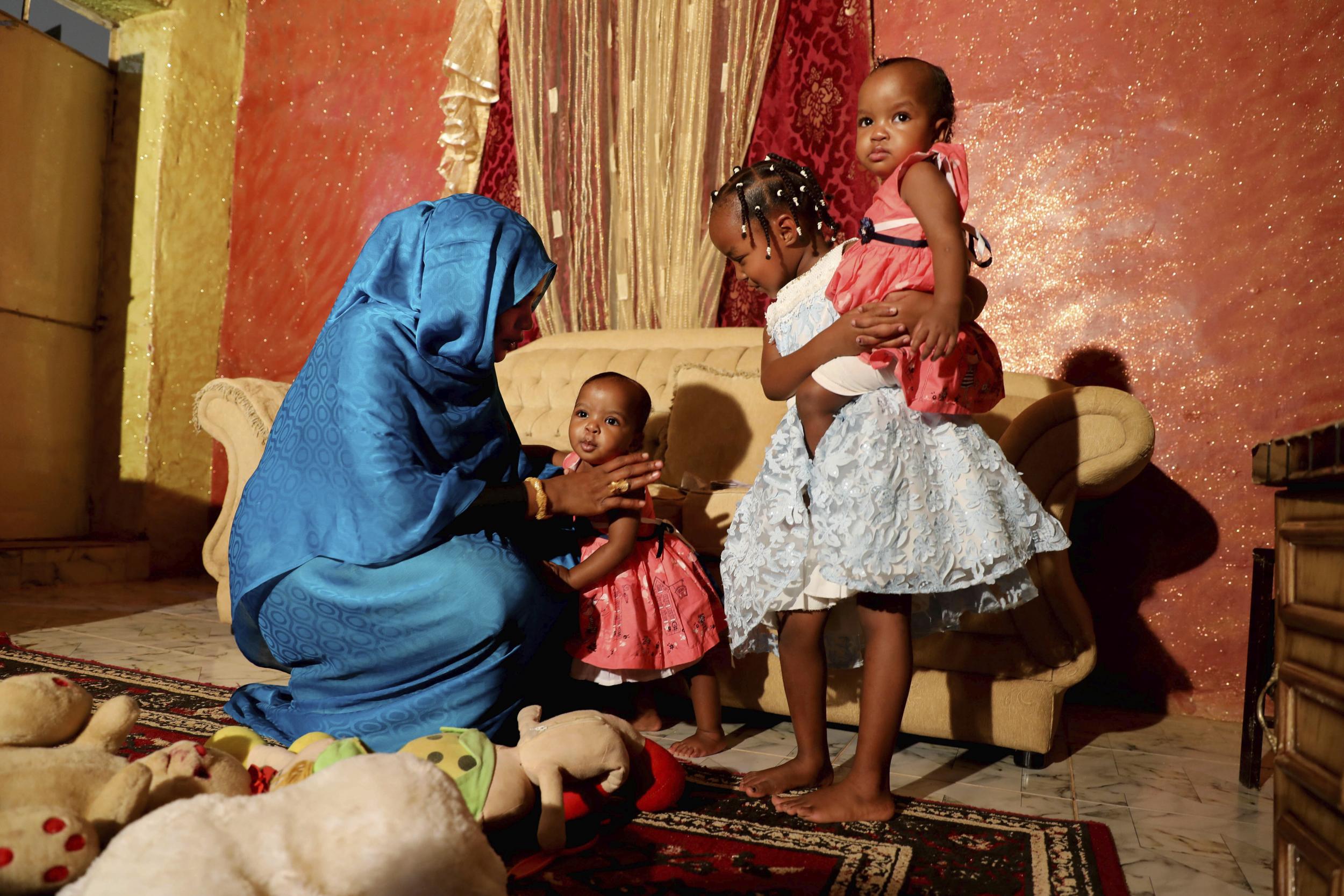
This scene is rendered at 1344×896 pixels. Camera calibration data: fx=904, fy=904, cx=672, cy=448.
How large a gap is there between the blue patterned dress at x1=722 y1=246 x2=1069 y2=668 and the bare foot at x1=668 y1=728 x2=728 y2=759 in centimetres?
34

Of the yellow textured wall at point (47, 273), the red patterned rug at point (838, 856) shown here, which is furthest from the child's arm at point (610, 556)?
the yellow textured wall at point (47, 273)

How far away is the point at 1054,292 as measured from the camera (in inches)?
130

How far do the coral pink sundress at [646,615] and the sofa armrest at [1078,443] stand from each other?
2.75ft

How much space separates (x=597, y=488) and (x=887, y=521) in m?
0.70

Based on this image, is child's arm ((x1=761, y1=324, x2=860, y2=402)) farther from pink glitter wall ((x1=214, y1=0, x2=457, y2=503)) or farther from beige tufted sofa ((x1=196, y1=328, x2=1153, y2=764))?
pink glitter wall ((x1=214, y1=0, x2=457, y2=503))

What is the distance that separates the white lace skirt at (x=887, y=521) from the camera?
164cm

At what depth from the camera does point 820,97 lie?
3783 mm

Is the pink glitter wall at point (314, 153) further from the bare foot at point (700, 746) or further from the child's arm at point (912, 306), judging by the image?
the child's arm at point (912, 306)

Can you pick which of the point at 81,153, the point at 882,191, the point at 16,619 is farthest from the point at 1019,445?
the point at 81,153

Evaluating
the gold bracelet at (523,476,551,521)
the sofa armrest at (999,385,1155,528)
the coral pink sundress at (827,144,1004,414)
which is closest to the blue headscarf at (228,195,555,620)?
the gold bracelet at (523,476,551,521)

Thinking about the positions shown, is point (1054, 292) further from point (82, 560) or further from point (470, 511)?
point (82, 560)

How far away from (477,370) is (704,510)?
0.86m

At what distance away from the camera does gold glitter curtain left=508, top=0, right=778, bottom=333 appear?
397 centimetres

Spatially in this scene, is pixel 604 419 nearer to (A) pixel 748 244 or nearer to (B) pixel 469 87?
(A) pixel 748 244
